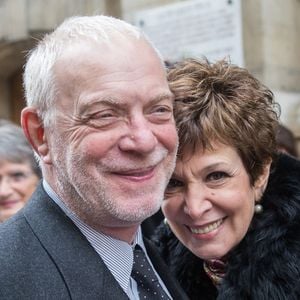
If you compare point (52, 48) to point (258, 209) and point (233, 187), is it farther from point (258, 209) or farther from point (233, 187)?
point (258, 209)

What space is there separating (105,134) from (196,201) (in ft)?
2.02

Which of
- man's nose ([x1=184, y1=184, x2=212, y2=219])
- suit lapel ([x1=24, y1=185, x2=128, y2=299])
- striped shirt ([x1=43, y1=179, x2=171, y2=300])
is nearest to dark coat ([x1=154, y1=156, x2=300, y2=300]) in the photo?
man's nose ([x1=184, y1=184, x2=212, y2=219])

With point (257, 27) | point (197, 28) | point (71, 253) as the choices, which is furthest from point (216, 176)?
point (197, 28)

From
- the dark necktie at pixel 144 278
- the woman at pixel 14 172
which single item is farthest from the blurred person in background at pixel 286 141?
the dark necktie at pixel 144 278

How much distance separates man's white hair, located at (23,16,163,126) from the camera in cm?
162

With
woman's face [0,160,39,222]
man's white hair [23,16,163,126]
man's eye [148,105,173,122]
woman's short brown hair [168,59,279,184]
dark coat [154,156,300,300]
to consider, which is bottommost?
woman's face [0,160,39,222]

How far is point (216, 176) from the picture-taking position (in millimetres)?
2158

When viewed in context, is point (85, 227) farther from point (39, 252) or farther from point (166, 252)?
point (166, 252)

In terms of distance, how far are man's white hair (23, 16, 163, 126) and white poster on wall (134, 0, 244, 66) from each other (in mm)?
3216

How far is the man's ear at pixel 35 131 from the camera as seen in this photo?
1.67m

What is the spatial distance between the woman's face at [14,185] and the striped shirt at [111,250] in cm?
200


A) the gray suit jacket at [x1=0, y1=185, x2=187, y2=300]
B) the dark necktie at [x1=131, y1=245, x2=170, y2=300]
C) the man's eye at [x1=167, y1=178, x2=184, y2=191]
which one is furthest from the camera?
the man's eye at [x1=167, y1=178, x2=184, y2=191]

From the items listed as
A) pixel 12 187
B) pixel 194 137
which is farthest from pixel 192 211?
pixel 12 187

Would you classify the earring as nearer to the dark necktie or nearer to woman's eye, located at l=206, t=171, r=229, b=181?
woman's eye, located at l=206, t=171, r=229, b=181
